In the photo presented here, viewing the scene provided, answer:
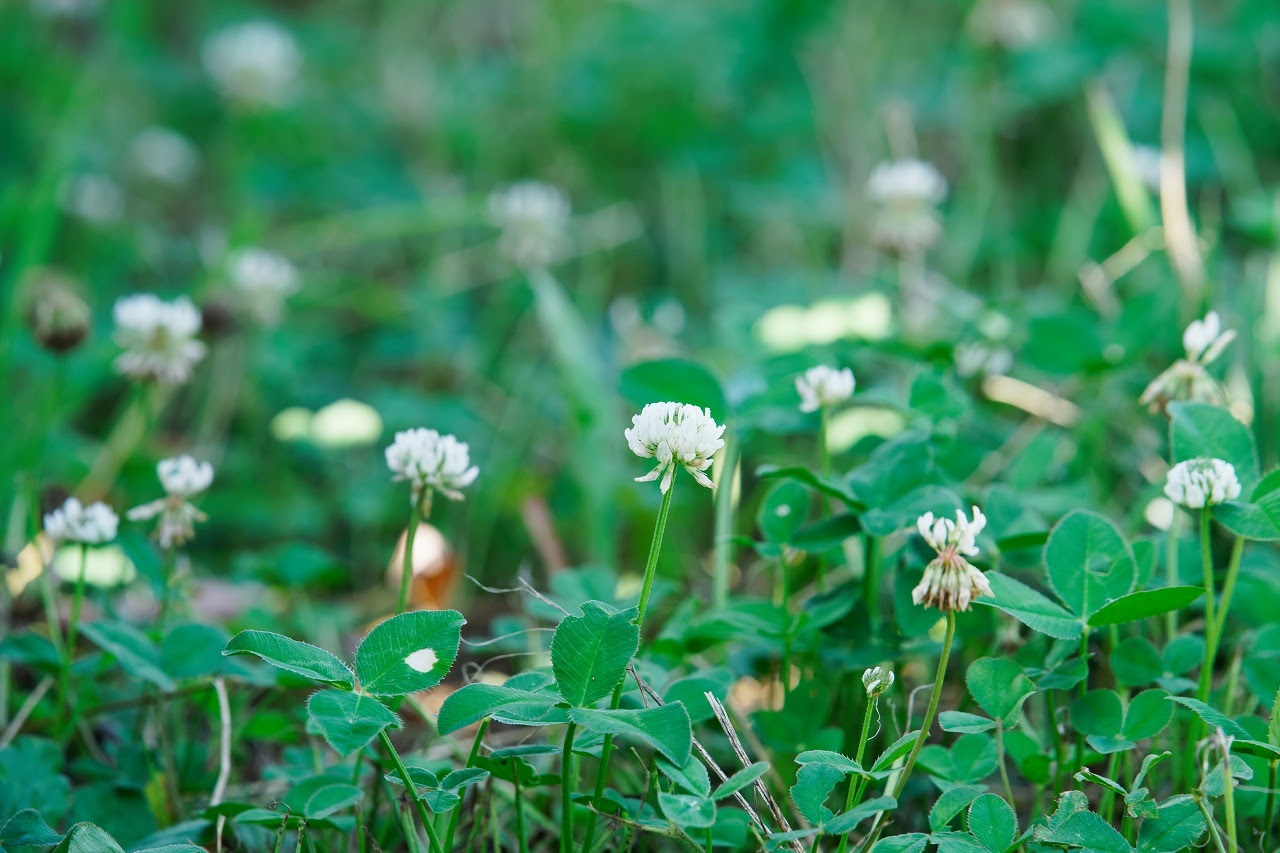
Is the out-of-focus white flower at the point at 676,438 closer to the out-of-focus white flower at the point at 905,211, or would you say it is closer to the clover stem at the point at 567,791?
the clover stem at the point at 567,791

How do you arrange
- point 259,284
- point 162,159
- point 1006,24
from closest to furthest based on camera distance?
point 259,284, point 1006,24, point 162,159

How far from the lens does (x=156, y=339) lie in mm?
1523

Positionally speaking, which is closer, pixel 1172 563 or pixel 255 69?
pixel 1172 563

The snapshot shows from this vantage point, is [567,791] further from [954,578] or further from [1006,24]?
[1006,24]

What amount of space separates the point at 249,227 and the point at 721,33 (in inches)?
55.1

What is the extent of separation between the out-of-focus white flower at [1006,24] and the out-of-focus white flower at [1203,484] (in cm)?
163

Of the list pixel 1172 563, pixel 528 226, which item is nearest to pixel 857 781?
pixel 1172 563

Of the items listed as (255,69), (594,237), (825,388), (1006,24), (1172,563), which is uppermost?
(255,69)

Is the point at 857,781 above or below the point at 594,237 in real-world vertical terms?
below

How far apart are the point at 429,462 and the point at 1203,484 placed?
2.09 feet

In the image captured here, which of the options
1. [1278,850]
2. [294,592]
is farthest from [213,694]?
[1278,850]

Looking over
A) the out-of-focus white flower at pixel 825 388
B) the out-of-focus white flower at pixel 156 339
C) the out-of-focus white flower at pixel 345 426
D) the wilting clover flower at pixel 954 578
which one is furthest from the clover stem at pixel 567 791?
the out-of-focus white flower at pixel 345 426

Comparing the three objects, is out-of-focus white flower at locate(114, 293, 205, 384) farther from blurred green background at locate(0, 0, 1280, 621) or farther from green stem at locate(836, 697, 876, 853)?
green stem at locate(836, 697, 876, 853)

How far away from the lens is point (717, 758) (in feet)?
3.74
